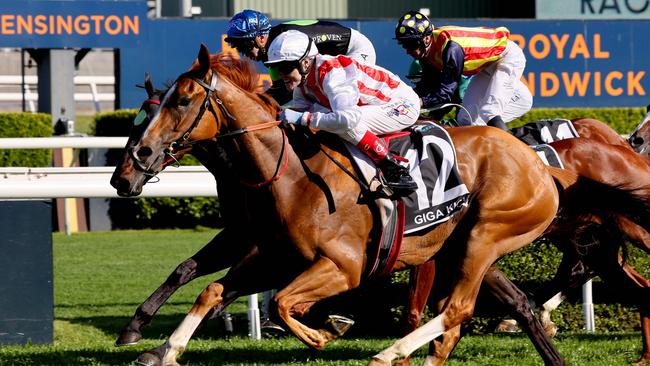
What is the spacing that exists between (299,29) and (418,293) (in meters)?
1.58

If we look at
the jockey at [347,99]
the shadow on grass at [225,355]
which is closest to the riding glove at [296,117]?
the jockey at [347,99]

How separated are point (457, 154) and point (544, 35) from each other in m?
9.78

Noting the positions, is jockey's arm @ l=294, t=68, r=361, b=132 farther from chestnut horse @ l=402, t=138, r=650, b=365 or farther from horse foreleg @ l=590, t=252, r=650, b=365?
horse foreleg @ l=590, t=252, r=650, b=365

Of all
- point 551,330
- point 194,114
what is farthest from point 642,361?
point 194,114

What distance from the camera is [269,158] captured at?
4918 mm

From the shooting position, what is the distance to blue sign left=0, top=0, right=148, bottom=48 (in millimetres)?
13594

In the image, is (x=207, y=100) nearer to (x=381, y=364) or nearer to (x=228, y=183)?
(x=228, y=183)

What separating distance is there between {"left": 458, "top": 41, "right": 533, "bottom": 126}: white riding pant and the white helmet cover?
1.84 m

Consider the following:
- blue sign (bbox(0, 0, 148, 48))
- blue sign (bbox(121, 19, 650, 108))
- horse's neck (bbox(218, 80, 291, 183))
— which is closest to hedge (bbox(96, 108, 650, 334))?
horse's neck (bbox(218, 80, 291, 183))

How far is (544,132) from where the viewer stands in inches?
259

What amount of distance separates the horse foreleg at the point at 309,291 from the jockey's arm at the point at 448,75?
167 cm

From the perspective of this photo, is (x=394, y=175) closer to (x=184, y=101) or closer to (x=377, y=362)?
(x=377, y=362)

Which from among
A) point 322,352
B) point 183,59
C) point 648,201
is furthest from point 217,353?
point 183,59

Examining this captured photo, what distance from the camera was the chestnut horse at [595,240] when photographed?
5645 millimetres
